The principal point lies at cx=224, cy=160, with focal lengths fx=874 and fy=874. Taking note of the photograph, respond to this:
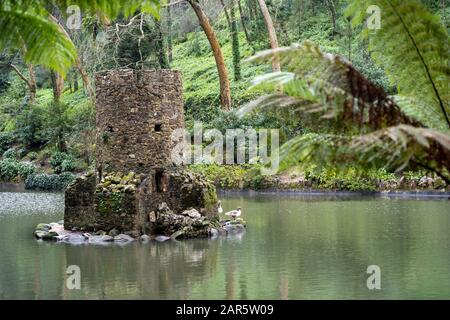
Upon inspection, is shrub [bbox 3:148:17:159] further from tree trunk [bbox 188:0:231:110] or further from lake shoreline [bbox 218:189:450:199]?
lake shoreline [bbox 218:189:450:199]

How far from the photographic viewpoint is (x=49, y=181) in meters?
33.6

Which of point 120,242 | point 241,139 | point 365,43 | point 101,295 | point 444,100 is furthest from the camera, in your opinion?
point 365,43

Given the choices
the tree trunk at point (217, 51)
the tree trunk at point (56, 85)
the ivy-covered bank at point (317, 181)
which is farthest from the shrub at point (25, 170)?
the tree trunk at point (217, 51)

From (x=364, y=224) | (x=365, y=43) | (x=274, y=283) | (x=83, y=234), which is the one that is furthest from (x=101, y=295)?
→ (x=365, y=43)

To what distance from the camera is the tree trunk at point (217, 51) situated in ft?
97.6

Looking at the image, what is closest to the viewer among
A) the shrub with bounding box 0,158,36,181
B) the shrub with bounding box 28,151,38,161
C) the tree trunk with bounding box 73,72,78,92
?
the shrub with bounding box 0,158,36,181

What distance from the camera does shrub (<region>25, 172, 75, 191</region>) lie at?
109 feet

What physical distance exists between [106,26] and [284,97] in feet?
81.9

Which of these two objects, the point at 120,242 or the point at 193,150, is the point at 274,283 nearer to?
the point at 120,242

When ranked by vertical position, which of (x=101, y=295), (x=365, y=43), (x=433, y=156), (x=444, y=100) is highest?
(x=365, y=43)

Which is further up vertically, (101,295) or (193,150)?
(193,150)

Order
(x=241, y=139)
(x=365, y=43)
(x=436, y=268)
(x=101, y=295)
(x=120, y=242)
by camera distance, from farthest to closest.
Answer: (x=365, y=43)
(x=241, y=139)
(x=120, y=242)
(x=436, y=268)
(x=101, y=295)

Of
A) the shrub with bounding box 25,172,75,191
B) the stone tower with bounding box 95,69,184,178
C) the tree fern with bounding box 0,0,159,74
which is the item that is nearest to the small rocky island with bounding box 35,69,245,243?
the stone tower with bounding box 95,69,184,178

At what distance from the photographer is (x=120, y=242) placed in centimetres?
1738
